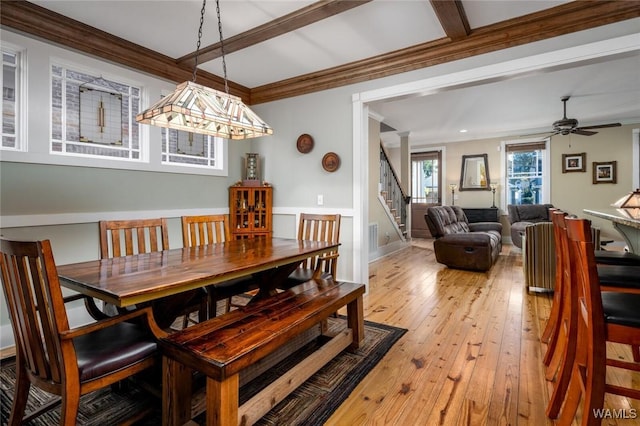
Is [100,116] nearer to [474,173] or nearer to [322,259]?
[322,259]

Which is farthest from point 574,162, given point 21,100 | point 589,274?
point 21,100

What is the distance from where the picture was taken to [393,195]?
7133mm

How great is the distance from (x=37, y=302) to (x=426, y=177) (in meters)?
8.65

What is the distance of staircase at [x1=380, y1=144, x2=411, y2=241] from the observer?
6.64 metres

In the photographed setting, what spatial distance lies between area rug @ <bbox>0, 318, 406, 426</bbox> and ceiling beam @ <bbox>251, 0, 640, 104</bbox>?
2.82 metres

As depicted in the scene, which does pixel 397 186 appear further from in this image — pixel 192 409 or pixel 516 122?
pixel 192 409

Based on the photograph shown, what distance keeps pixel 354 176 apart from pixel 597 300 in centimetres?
260

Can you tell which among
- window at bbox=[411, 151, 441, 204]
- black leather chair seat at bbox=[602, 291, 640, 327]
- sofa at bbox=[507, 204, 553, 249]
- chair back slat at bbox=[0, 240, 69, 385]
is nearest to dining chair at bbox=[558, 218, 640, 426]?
black leather chair seat at bbox=[602, 291, 640, 327]

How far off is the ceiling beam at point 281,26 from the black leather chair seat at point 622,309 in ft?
7.64

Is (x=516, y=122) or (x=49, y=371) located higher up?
(x=516, y=122)

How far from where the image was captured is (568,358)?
1.53 metres

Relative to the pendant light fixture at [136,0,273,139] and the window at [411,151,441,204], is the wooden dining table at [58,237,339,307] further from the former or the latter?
the window at [411,151,441,204]

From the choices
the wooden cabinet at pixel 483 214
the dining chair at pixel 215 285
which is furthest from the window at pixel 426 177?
the dining chair at pixel 215 285

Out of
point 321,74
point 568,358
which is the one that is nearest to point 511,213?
point 321,74
